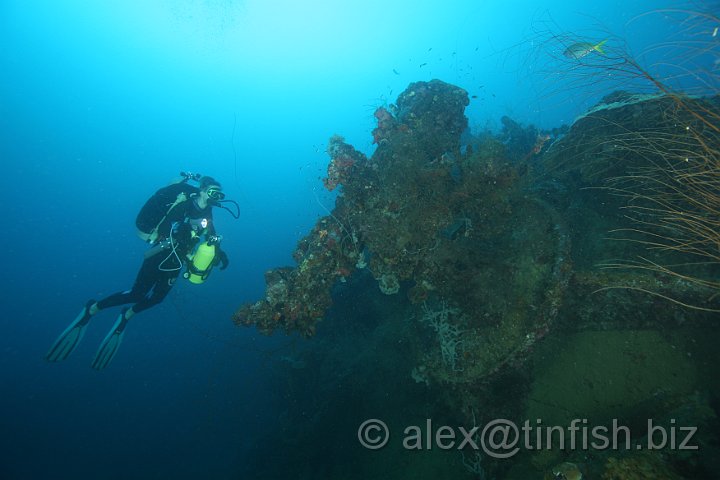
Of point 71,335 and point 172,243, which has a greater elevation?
point 172,243

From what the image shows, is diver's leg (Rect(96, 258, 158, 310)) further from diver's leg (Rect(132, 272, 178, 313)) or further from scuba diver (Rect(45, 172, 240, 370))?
diver's leg (Rect(132, 272, 178, 313))

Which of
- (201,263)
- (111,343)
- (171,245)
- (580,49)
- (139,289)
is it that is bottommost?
(111,343)

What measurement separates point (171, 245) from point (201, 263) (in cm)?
157

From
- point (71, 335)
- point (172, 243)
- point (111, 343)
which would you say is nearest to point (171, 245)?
point (172, 243)

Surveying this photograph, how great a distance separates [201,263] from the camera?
7.08 meters

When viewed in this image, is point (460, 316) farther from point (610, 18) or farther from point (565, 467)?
point (610, 18)

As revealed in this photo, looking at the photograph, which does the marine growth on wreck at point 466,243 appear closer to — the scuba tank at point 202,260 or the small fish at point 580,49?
the small fish at point 580,49

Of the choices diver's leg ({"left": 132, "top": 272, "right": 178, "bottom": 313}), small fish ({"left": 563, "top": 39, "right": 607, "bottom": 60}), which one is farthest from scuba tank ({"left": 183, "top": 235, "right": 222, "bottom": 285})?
small fish ({"left": 563, "top": 39, "right": 607, "bottom": 60})

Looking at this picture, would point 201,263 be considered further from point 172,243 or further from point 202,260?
point 172,243

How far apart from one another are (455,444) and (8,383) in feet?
143

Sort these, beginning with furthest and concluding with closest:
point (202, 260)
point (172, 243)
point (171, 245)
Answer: point (171, 245), point (172, 243), point (202, 260)

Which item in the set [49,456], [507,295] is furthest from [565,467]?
[49,456]

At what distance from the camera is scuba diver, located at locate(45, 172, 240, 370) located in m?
7.19

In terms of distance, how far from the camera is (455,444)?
16.7 feet
